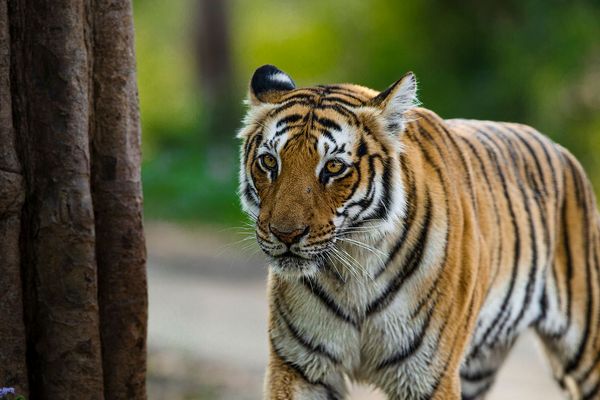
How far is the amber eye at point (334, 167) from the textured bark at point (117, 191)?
2.31 ft

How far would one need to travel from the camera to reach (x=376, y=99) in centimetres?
395

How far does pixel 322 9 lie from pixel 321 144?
14.0 metres

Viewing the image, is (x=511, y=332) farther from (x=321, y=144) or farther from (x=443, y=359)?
(x=321, y=144)

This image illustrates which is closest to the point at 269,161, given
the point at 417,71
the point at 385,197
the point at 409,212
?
the point at 385,197

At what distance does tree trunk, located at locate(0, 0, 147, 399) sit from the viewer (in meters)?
3.76

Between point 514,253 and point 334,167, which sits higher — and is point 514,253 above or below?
below

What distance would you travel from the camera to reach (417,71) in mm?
13867

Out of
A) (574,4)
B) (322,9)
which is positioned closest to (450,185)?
(574,4)

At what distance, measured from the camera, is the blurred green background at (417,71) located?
12.8 m

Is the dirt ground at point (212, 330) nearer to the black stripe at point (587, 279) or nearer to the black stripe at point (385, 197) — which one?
the black stripe at point (587, 279)

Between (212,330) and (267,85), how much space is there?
457 centimetres

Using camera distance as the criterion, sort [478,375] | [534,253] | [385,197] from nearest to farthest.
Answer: [385,197] → [534,253] → [478,375]

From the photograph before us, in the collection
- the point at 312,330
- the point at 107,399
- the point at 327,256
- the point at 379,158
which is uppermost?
the point at 379,158

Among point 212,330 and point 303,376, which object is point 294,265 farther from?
point 212,330
